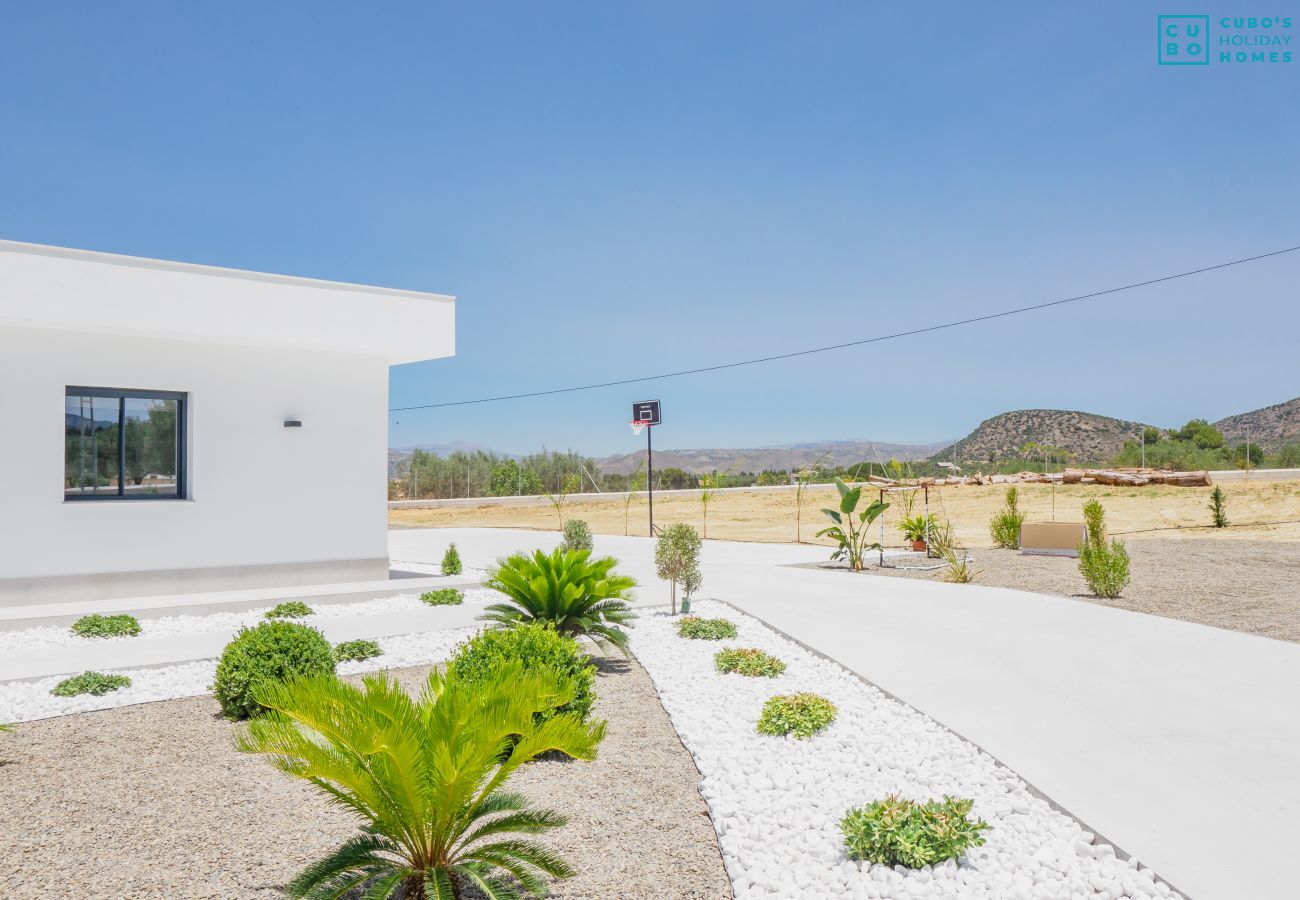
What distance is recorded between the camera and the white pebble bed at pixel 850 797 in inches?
124

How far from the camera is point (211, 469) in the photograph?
10461mm

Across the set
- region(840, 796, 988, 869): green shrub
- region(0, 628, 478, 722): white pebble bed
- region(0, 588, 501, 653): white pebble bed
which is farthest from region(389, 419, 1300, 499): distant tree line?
region(840, 796, 988, 869): green shrub

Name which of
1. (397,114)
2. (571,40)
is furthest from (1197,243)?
(397,114)

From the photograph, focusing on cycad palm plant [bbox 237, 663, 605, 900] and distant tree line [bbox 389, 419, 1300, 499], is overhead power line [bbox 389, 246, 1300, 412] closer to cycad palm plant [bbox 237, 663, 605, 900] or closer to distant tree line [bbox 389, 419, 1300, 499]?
distant tree line [bbox 389, 419, 1300, 499]

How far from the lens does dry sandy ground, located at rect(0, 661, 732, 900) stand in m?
3.21

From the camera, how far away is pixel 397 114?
18344 millimetres

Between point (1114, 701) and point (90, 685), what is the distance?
7314 millimetres

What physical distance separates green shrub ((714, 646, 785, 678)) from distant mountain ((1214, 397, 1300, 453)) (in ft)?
219

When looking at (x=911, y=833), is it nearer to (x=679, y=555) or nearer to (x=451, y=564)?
(x=679, y=555)

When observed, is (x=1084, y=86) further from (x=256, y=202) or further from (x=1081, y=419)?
(x=1081, y=419)

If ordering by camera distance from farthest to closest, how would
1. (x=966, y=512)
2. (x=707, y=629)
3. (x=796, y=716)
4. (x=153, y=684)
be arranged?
1. (x=966, y=512)
2. (x=707, y=629)
3. (x=153, y=684)
4. (x=796, y=716)

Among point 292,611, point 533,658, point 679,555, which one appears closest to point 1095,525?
point 679,555

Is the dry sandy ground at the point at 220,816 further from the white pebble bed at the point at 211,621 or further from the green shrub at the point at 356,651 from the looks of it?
the white pebble bed at the point at 211,621

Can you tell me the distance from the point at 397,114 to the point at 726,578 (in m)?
13.0
